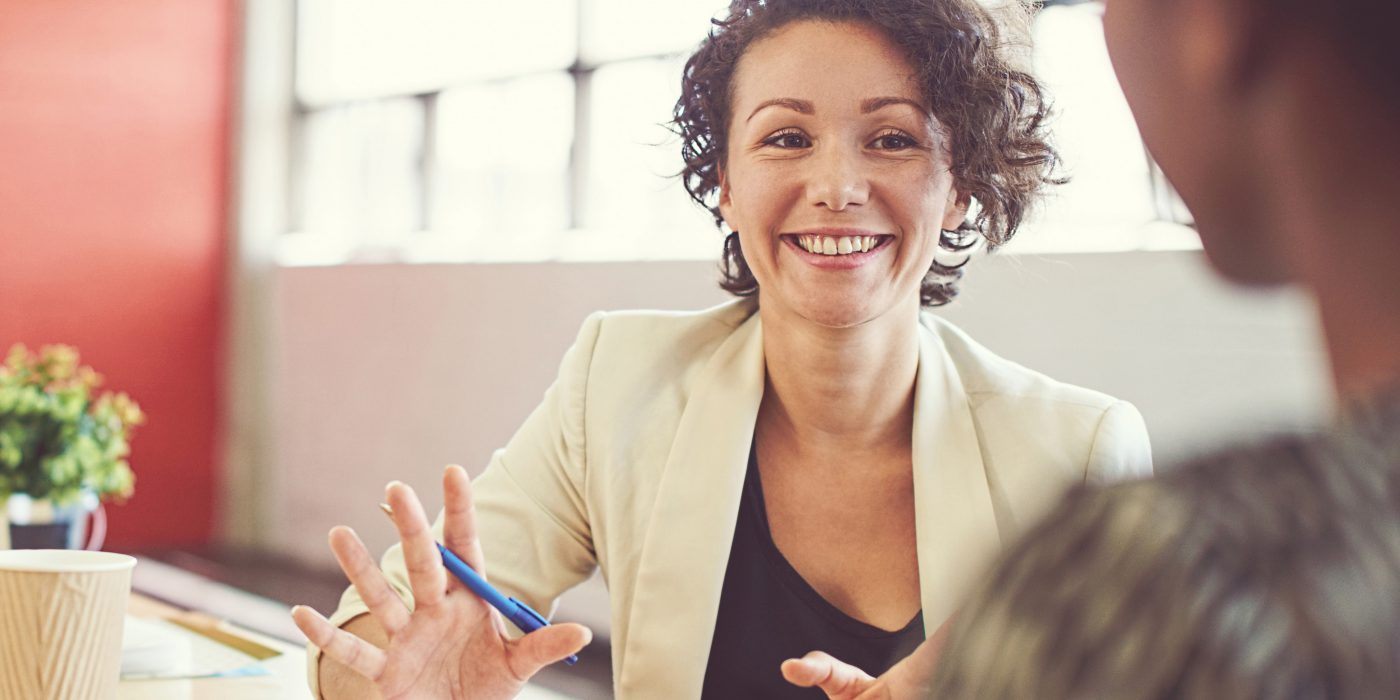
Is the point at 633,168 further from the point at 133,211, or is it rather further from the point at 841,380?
the point at 841,380

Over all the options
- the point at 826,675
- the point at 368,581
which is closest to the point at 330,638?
the point at 368,581

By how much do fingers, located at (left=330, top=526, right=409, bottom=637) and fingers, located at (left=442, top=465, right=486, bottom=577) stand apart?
7 centimetres

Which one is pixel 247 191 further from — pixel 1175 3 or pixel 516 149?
pixel 1175 3

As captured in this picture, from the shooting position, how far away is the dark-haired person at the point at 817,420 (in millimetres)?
1484

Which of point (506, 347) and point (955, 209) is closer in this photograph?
point (955, 209)

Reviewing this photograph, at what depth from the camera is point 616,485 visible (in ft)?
5.08

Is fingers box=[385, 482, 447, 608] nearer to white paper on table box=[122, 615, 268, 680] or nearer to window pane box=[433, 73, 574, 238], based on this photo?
white paper on table box=[122, 615, 268, 680]

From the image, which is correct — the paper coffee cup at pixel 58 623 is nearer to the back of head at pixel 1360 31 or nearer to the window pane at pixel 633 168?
the back of head at pixel 1360 31

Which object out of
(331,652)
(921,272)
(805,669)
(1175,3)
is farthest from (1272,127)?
(921,272)

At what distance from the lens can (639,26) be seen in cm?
506

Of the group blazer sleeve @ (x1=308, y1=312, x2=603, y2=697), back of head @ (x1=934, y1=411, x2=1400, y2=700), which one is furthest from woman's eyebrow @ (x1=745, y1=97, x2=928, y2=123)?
back of head @ (x1=934, y1=411, x2=1400, y2=700)

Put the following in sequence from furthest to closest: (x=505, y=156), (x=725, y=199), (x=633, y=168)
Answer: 1. (x=505, y=156)
2. (x=633, y=168)
3. (x=725, y=199)

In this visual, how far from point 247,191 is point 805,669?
19.4 ft

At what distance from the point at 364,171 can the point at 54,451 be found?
4.47 m
